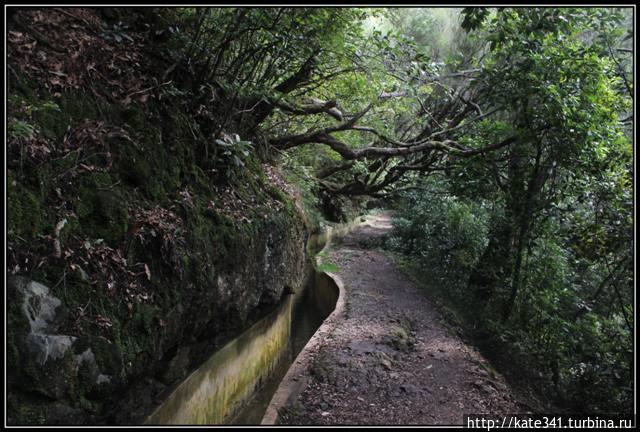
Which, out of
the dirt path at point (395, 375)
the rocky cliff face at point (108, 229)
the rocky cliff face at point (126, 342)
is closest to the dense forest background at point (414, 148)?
the rocky cliff face at point (108, 229)

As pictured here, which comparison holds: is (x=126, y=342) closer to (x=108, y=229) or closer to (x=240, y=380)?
(x=108, y=229)

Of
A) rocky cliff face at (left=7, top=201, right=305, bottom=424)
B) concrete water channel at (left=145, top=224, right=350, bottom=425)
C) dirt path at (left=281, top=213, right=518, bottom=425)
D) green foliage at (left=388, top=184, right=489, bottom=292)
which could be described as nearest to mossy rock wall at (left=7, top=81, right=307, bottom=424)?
rocky cliff face at (left=7, top=201, right=305, bottom=424)

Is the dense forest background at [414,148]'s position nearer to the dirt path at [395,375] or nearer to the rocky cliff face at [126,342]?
the rocky cliff face at [126,342]

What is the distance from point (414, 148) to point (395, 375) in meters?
5.00

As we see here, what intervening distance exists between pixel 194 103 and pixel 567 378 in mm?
6141

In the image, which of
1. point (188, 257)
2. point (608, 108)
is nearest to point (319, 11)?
point (188, 257)

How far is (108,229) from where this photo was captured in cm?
334

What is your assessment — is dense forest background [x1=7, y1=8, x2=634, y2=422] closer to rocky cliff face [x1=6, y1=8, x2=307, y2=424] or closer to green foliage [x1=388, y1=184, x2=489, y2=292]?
rocky cliff face [x1=6, y1=8, x2=307, y2=424]

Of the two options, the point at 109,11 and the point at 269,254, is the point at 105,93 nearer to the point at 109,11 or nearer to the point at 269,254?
the point at 109,11

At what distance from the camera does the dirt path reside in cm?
469

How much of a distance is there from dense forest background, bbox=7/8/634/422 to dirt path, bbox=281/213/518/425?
707 mm

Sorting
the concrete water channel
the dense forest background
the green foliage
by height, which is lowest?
the concrete water channel

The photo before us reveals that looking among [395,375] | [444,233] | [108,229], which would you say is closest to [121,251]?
[108,229]

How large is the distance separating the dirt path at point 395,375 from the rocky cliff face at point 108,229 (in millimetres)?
1548
